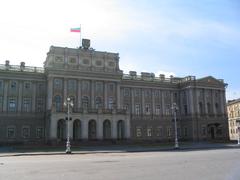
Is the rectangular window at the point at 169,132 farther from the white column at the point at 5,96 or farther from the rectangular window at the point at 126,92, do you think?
the white column at the point at 5,96

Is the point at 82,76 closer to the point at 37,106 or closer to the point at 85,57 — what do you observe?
the point at 85,57

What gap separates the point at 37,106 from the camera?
A: 6894cm

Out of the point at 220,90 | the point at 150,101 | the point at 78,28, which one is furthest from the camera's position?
the point at 220,90

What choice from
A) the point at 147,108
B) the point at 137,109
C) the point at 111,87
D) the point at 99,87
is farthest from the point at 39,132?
the point at 147,108

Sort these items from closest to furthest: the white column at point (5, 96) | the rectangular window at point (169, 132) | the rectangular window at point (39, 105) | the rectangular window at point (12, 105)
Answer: the white column at point (5, 96) < the rectangular window at point (12, 105) < the rectangular window at point (39, 105) < the rectangular window at point (169, 132)

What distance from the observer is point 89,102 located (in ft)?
232

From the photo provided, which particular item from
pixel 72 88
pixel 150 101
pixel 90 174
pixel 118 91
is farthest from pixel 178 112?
pixel 90 174

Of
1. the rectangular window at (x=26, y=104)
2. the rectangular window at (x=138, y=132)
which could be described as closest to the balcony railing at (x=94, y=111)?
the rectangular window at (x=26, y=104)

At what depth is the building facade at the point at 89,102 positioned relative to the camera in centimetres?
6562

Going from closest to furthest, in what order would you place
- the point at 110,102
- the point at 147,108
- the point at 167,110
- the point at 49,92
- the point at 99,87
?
1. the point at 49,92
2. the point at 99,87
3. the point at 110,102
4. the point at 147,108
5. the point at 167,110

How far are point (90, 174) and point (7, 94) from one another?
5418 centimetres

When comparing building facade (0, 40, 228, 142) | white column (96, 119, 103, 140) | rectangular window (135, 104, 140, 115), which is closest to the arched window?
building facade (0, 40, 228, 142)

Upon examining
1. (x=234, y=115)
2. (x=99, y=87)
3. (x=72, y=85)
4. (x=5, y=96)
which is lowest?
(x=234, y=115)

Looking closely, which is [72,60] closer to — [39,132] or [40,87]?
[40,87]
